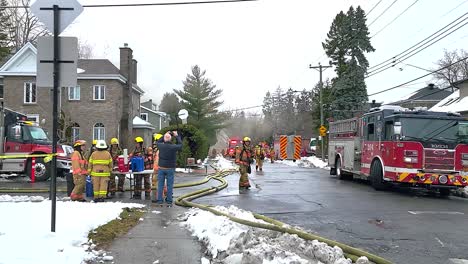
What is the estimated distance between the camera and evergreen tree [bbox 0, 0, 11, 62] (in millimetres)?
43075

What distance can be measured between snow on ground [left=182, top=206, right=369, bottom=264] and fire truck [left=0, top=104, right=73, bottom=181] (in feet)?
45.2

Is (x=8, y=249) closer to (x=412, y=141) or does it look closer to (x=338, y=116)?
(x=412, y=141)

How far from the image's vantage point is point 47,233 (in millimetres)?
6598

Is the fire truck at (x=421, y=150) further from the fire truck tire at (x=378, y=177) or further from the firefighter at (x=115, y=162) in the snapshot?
the firefighter at (x=115, y=162)

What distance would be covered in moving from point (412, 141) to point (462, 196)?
2.85 m

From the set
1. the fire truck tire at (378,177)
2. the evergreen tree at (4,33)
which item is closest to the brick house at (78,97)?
the evergreen tree at (4,33)

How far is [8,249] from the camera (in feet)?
19.2

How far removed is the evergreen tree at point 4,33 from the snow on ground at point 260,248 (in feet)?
135

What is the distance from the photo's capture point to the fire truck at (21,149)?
19409 millimetres

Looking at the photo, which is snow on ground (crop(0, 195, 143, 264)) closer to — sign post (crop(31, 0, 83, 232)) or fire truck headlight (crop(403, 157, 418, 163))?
sign post (crop(31, 0, 83, 232))

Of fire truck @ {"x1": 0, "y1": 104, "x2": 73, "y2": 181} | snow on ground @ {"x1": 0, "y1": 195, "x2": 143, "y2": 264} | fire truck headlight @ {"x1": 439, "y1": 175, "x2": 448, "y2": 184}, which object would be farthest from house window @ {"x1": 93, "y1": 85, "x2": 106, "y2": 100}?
snow on ground @ {"x1": 0, "y1": 195, "x2": 143, "y2": 264}

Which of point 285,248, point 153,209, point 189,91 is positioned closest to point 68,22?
point 285,248

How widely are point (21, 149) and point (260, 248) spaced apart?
16.3m

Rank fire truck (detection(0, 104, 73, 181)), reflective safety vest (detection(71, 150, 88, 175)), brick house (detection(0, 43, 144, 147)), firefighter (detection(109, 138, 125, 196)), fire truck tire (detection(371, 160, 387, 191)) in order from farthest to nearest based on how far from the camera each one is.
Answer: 1. brick house (detection(0, 43, 144, 147))
2. fire truck (detection(0, 104, 73, 181))
3. fire truck tire (detection(371, 160, 387, 191))
4. firefighter (detection(109, 138, 125, 196))
5. reflective safety vest (detection(71, 150, 88, 175))
